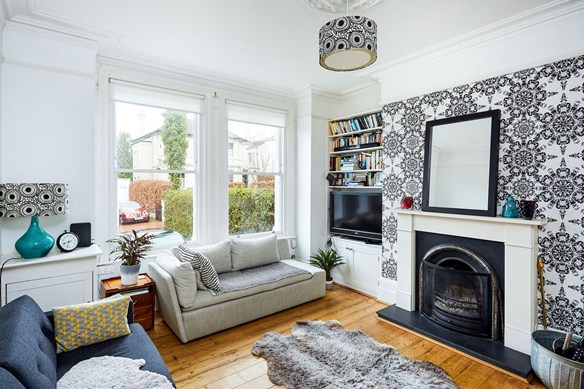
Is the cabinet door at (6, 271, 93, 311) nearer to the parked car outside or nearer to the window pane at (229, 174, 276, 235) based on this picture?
the parked car outside

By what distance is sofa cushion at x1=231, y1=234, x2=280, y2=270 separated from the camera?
3.71 meters

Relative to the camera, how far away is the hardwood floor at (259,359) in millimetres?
2277

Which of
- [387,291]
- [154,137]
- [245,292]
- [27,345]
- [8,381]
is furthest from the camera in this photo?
[387,291]

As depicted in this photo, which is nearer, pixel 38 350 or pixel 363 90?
pixel 38 350

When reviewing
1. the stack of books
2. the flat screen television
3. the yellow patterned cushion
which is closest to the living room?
the flat screen television

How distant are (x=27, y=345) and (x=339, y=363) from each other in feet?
6.56

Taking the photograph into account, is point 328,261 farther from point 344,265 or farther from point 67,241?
point 67,241

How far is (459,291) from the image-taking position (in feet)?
9.64

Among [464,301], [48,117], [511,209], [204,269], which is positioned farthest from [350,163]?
[48,117]

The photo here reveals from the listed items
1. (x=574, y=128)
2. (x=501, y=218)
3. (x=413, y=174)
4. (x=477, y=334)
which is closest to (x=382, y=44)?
(x=413, y=174)

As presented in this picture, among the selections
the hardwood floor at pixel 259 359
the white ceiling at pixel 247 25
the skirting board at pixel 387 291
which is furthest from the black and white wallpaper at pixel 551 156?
the skirting board at pixel 387 291

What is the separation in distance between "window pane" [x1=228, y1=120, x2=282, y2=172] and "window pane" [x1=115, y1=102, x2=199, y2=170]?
0.55 m

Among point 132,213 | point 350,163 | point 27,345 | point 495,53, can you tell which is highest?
point 495,53

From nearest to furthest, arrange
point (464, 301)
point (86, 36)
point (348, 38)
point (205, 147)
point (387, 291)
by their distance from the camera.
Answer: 1. point (348, 38)
2. point (86, 36)
3. point (464, 301)
4. point (387, 291)
5. point (205, 147)
